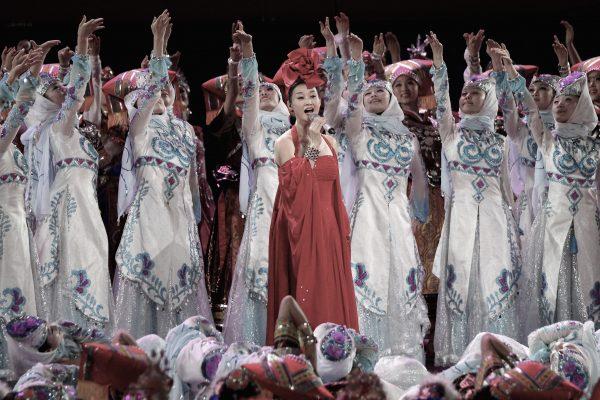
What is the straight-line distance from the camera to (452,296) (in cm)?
559

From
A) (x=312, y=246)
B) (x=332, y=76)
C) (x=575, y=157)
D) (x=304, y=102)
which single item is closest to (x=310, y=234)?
(x=312, y=246)

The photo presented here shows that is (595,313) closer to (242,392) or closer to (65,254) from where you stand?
(65,254)

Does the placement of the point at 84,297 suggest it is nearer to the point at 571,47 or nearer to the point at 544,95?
the point at 544,95

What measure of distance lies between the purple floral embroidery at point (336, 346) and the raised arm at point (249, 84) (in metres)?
2.22

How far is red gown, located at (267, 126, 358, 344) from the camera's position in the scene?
178 inches

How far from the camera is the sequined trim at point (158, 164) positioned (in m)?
5.64

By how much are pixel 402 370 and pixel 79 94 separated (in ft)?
8.48

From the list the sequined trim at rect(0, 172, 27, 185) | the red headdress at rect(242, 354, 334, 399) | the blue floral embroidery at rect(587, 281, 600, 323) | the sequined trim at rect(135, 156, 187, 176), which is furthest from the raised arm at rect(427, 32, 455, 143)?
the red headdress at rect(242, 354, 334, 399)

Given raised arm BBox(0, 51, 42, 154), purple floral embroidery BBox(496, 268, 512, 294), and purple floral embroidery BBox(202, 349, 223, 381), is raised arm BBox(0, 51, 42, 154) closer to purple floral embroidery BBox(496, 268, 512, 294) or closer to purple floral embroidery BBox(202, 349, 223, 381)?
purple floral embroidery BBox(202, 349, 223, 381)

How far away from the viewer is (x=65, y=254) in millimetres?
5480

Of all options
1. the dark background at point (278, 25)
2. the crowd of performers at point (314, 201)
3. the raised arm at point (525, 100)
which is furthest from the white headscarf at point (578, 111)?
the dark background at point (278, 25)

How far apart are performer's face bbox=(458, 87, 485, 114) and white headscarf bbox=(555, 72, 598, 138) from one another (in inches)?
17.6

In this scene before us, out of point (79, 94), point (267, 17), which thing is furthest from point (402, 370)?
point (267, 17)

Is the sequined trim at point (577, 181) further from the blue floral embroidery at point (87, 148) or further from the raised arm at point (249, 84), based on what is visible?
the blue floral embroidery at point (87, 148)
